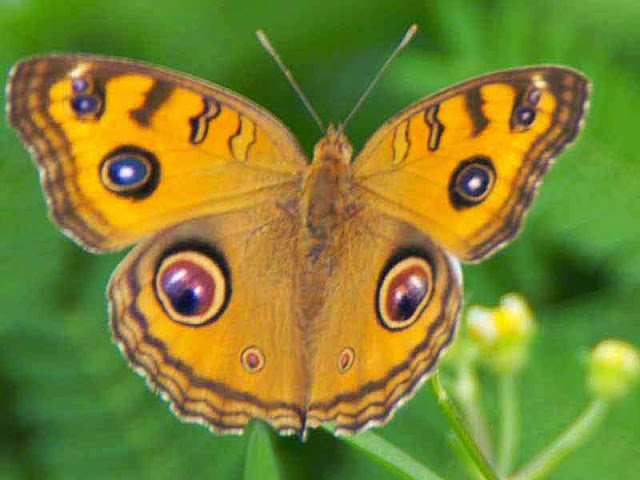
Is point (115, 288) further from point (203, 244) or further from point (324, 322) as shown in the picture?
point (324, 322)

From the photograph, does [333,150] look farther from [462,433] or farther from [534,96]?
[462,433]

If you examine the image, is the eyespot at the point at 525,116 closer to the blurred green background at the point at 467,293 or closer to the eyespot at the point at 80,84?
the blurred green background at the point at 467,293

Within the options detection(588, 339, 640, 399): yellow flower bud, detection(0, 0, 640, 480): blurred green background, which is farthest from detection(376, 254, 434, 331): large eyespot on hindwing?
detection(0, 0, 640, 480): blurred green background

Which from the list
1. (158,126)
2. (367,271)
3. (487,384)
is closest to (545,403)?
(487,384)

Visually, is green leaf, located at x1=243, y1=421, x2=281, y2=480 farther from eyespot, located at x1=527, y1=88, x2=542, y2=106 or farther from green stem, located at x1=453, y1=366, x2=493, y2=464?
eyespot, located at x1=527, y1=88, x2=542, y2=106

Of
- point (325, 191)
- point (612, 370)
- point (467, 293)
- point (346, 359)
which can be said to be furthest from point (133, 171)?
point (612, 370)

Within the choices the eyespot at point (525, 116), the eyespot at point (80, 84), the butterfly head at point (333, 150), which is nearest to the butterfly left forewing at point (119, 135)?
the eyespot at point (80, 84)

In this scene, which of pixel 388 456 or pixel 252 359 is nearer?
pixel 388 456
